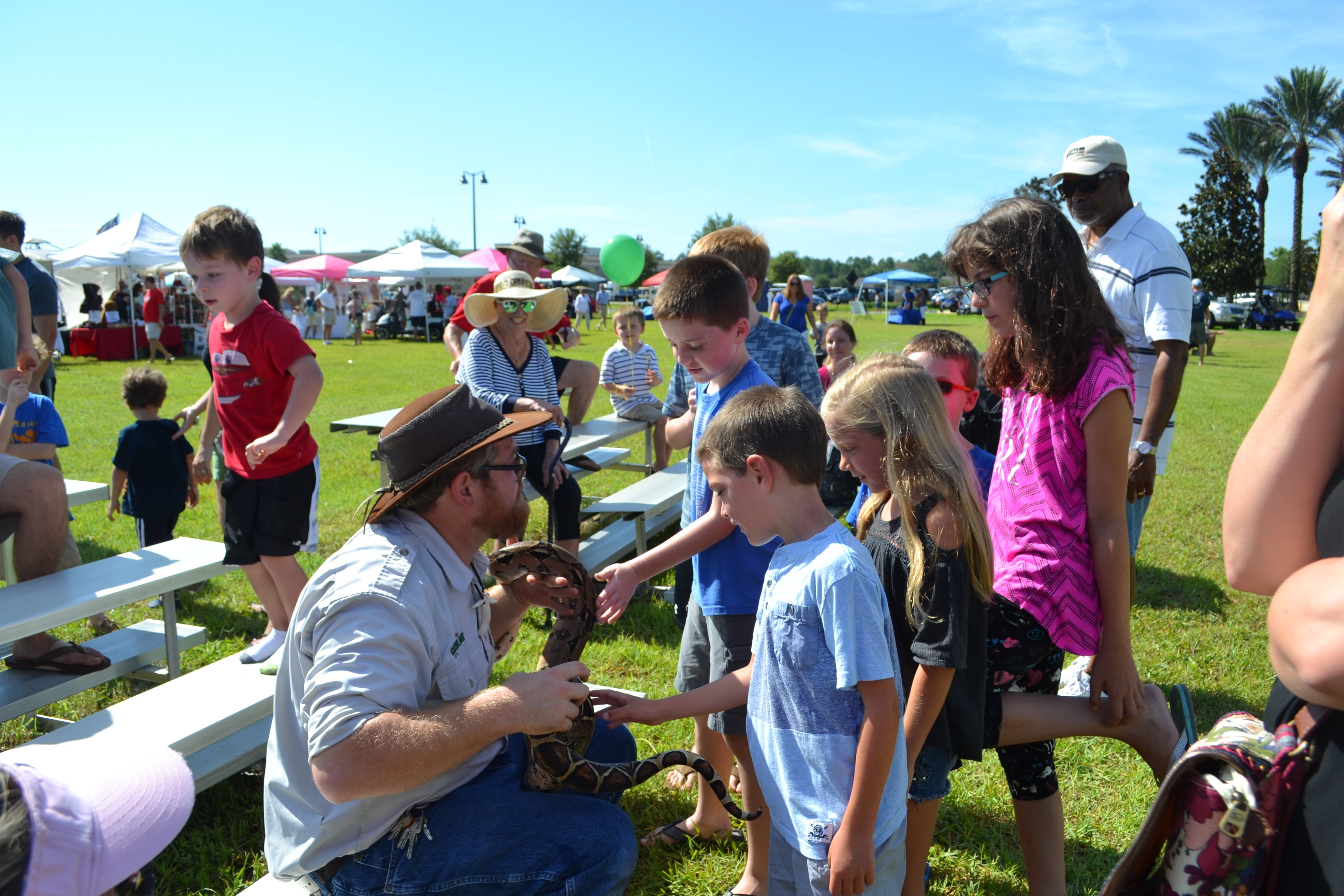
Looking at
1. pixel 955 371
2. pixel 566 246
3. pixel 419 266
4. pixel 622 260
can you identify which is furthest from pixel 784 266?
pixel 955 371

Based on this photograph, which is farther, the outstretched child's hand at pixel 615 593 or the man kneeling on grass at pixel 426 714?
the outstretched child's hand at pixel 615 593

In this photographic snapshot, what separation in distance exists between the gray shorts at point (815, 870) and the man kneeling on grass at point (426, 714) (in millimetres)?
424

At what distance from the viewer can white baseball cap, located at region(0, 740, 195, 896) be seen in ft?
3.72

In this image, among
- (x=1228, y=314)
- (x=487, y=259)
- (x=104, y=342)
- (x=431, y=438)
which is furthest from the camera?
(x=1228, y=314)

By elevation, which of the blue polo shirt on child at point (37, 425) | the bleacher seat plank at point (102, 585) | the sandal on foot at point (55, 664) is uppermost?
the blue polo shirt on child at point (37, 425)

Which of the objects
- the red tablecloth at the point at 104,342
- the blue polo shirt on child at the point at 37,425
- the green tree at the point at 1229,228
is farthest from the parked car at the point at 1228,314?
the blue polo shirt on child at the point at 37,425

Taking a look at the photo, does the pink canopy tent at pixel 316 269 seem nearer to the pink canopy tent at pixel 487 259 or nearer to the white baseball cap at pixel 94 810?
the pink canopy tent at pixel 487 259

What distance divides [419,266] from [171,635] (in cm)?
2620

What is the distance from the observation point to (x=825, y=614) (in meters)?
2.06

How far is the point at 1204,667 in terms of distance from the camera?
4895mm

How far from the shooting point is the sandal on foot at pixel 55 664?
420 centimetres

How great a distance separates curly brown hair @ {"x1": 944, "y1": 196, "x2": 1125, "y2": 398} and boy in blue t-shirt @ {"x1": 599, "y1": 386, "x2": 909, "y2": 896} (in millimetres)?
815

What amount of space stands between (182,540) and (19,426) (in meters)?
1.87

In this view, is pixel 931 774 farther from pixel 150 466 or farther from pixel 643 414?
pixel 643 414
